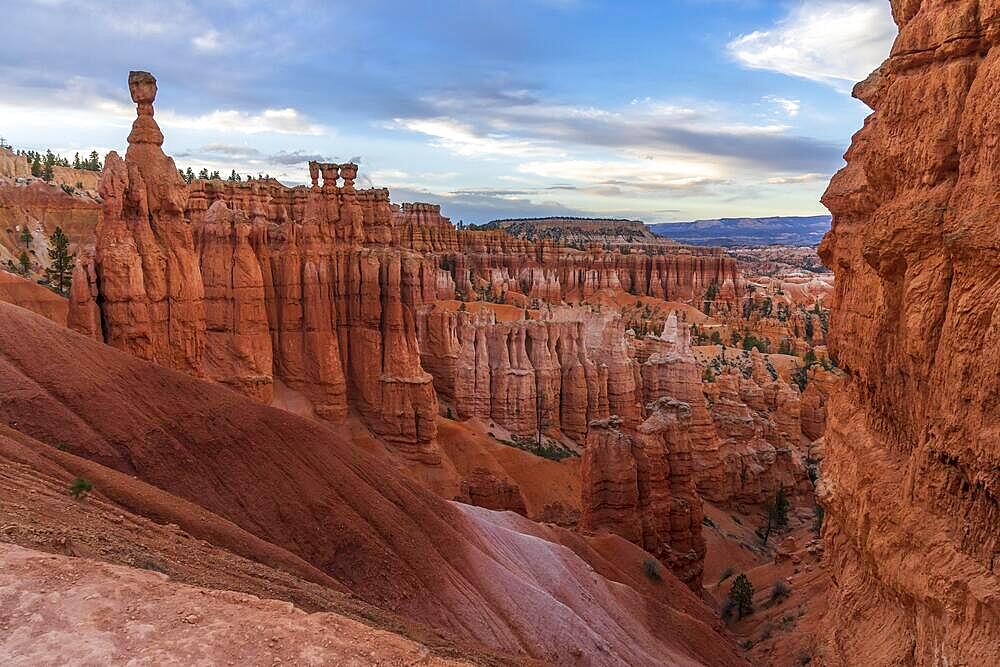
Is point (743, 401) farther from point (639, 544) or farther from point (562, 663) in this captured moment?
point (562, 663)

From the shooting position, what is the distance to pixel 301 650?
25.3ft

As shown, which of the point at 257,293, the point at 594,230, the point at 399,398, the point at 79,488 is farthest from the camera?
the point at 594,230

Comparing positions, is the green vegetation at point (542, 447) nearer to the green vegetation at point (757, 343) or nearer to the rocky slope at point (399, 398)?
the rocky slope at point (399, 398)

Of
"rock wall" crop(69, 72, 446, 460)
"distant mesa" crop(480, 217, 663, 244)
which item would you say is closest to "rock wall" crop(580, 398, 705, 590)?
"rock wall" crop(69, 72, 446, 460)

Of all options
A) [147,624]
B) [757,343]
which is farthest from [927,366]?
[757,343]

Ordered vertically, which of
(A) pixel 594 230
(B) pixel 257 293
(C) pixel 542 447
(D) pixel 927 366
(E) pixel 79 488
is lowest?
(C) pixel 542 447

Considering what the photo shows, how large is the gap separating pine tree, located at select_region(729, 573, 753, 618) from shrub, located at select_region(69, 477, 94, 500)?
814 inches

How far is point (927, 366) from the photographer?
844 centimetres

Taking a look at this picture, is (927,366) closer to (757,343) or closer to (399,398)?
(399,398)

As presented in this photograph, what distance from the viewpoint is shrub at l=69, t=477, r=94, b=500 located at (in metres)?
11.8

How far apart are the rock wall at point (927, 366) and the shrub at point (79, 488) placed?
1276cm

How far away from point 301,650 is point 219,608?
123 centimetres

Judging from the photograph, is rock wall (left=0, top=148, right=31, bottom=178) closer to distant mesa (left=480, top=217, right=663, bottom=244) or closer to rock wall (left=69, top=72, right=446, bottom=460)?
rock wall (left=69, top=72, right=446, bottom=460)

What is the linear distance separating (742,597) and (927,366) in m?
18.0
